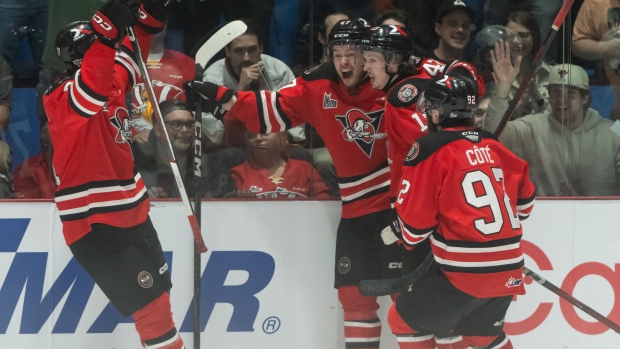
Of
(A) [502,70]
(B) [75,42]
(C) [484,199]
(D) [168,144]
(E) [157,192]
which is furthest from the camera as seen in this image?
(A) [502,70]

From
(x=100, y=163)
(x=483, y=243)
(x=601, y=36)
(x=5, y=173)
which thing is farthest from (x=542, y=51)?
(x=5, y=173)

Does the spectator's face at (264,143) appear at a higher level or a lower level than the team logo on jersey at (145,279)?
higher

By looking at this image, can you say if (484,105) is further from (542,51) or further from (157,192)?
(157,192)

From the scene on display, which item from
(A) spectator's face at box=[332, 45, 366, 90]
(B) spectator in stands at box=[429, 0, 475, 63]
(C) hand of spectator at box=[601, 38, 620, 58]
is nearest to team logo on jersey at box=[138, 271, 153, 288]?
(A) spectator's face at box=[332, 45, 366, 90]

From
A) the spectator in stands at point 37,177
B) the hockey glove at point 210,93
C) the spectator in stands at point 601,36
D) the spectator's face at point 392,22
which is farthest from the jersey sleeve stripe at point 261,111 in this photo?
the spectator in stands at point 601,36

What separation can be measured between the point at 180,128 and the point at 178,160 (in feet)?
0.45

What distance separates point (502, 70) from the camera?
3.71 metres

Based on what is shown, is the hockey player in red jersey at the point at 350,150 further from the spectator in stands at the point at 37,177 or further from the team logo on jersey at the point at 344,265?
the spectator in stands at the point at 37,177

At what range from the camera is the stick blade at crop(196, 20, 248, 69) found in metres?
3.25

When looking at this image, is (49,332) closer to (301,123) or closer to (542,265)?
(301,123)

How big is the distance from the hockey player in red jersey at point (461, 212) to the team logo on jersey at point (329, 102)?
1.69 ft

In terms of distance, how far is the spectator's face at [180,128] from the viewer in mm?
3576

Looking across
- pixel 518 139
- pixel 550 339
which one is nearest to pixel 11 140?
pixel 518 139

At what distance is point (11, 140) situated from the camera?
11.4 feet
